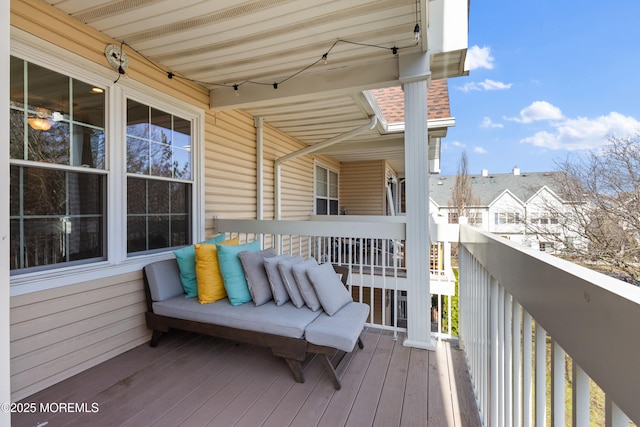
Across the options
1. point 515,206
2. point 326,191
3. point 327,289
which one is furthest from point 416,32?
point 515,206

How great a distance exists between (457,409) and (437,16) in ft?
10.8

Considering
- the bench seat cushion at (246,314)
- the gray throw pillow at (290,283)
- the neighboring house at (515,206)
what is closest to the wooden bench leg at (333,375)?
the bench seat cushion at (246,314)

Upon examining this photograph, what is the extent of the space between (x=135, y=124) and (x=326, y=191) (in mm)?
5454

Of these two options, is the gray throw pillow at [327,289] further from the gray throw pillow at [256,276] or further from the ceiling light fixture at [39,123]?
the ceiling light fixture at [39,123]

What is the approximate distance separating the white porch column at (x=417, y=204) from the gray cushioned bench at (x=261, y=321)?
539 mm

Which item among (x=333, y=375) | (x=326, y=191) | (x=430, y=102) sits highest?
(x=430, y=102)

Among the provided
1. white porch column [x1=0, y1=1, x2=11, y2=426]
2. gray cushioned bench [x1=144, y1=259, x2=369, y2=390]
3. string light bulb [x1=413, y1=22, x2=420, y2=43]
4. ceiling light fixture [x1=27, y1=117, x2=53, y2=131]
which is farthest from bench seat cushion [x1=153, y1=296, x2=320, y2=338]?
string light bulb [x1=413, y1=22, x2=420, y2=43]

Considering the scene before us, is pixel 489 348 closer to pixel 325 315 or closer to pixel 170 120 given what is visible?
pixel 325 315

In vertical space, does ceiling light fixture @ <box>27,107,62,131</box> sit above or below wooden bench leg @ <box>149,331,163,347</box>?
above

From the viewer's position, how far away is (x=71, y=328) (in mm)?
2334

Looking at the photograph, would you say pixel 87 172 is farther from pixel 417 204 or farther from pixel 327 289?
pixel 417 204

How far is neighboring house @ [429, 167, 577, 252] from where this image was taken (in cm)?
414

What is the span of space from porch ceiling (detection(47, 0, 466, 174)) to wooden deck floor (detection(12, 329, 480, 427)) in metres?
2.62

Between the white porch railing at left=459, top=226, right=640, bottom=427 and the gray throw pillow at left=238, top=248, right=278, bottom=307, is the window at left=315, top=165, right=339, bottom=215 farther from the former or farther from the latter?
the white porch railing at left=459, top=226, right=640, bottom=427
